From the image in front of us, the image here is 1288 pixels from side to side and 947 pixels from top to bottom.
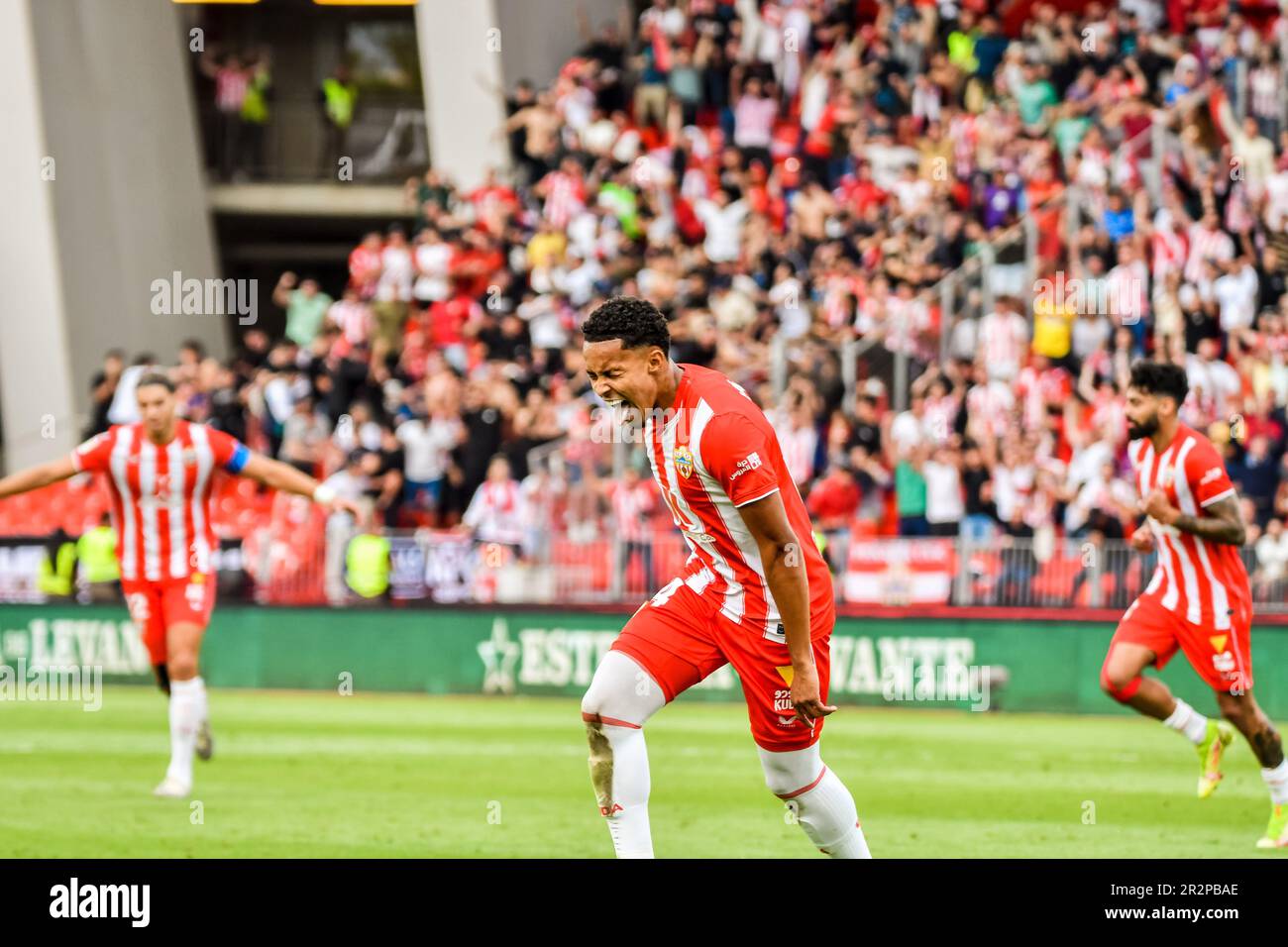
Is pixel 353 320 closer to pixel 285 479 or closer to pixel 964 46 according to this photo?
pixel 964 46

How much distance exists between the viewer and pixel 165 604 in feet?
43.7

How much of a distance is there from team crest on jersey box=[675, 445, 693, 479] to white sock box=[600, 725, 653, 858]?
106 centimetres

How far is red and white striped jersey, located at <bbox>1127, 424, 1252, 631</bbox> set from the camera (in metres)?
11.5

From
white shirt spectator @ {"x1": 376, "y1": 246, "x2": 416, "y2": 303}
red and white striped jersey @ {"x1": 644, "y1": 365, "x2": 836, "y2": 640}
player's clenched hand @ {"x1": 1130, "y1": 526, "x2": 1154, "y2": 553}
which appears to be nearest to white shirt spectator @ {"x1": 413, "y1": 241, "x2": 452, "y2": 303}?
white shirt spectator @ {"x1": 376, "y1": 246, "x2": 416, "y2": 303}

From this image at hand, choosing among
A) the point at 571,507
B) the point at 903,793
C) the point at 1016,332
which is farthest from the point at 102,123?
the point at 903,793

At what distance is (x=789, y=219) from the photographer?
2597 cm

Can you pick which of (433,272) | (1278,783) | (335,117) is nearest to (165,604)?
(1278,783)

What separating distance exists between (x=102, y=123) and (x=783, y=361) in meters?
15.3

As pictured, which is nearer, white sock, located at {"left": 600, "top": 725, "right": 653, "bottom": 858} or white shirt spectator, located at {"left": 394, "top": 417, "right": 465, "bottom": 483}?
white sock, located at {"left": 600, "top": 725, "right": 653, "bottom": 858}

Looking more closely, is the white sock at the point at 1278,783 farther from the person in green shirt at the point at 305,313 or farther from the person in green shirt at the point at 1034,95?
the person in green shirt at the point at 305,313

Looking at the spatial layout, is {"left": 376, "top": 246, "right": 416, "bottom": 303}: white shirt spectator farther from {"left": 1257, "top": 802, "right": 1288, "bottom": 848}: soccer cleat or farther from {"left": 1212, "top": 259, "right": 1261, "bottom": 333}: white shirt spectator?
{"left": 1257, "top": 802, "right": 1288, "bottom": 848}: soccer cleat

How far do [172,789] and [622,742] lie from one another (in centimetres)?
548

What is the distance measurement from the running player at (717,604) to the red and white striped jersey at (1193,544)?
3.99m

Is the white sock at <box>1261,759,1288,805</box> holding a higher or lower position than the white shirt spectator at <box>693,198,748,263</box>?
lower
